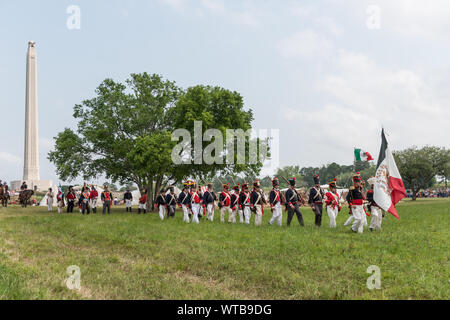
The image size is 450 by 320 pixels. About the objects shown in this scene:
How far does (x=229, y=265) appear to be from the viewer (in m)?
8.67

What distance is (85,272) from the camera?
809 centimetres

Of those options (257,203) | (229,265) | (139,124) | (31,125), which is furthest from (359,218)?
(31,125)

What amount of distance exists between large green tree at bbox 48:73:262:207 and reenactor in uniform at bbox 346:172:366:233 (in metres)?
17.9

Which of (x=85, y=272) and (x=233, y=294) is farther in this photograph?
(x=85, y=272)

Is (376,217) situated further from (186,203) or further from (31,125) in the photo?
(31,125)

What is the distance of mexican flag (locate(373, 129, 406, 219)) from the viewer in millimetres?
13523

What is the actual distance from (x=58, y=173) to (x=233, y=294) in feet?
105

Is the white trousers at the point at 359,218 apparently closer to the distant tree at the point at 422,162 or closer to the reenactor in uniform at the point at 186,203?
the reenactor in uniform at the point at 186,203

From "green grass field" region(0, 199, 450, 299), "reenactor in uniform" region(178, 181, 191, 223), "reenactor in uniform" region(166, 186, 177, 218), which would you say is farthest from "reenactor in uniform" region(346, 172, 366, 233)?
"reenactor in uniform" region(166, 186, 177, 218)

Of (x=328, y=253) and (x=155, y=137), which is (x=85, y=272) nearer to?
(x=328, y=253)

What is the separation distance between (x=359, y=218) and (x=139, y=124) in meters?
24.5

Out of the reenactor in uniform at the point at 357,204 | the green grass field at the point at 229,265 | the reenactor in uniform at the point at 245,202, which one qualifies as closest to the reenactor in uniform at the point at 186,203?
the reenactor in uniform at the point at 245,202

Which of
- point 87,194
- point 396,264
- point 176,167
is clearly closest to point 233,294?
point 396,264

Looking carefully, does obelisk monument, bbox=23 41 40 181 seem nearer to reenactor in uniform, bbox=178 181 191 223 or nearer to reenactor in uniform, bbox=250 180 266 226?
reenactor in uniform, bbox=178 181 191 223
